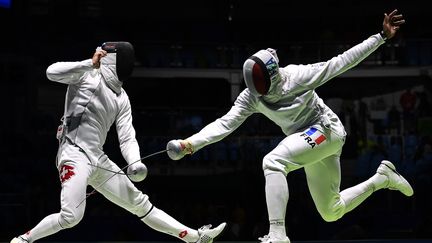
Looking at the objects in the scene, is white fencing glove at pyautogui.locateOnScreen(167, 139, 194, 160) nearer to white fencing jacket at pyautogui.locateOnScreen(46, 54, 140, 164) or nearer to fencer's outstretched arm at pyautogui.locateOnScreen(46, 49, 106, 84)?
white fencing jacket at pyautogui.locateOnScreen(46, 54, 140, 164)

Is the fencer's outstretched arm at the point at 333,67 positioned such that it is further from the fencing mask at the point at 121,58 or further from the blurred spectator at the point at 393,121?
the blurred spectator at the point at 393,121

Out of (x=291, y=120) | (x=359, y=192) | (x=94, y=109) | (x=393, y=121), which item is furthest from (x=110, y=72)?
(x=393, y=121)

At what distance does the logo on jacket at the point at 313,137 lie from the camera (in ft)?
11.6

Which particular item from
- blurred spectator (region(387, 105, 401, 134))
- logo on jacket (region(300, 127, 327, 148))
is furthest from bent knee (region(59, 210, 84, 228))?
blurred spectator (region(387, 105, 401, 134))

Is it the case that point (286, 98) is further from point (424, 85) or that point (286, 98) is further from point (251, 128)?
point (424, 85)

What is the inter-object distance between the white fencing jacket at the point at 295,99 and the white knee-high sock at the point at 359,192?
57 cm

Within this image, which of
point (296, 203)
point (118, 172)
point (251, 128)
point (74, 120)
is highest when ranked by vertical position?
point (74, 120)

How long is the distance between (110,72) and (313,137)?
1.16 meters

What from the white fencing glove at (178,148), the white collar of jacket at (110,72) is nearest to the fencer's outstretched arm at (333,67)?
the white fencing glove at (178,148)

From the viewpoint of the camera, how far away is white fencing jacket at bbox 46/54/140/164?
379 cm

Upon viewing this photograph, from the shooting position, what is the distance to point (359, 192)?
4070 millimetres

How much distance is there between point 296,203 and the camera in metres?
6.68

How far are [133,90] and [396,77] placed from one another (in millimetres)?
2527

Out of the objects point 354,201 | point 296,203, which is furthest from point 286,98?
point 296,203
